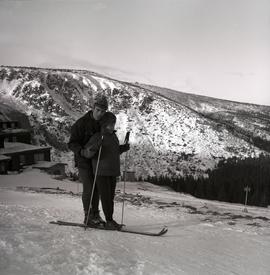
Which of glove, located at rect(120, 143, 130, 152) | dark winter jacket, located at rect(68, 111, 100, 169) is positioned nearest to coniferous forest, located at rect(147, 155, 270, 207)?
glove, located at rect(120, 143, 130, 152)

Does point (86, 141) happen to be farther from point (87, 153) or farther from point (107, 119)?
point (107, 119)

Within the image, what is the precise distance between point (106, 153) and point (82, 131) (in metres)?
0.48

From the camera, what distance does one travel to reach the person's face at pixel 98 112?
18.6ft

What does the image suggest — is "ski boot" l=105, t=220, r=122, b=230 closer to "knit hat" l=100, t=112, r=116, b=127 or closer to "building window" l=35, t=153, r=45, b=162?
"knit hat" l=100, t=112, r=116, b=127

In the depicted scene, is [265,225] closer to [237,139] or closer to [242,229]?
[242,229]

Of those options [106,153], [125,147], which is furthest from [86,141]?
[125,147]

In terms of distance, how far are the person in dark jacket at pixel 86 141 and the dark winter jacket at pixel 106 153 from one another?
0.12m

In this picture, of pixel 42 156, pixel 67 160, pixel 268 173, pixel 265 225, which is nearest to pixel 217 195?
pixel 268 173

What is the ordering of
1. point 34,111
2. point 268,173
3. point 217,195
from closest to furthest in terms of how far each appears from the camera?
point 217,195 → point 268,173 → point 34,111

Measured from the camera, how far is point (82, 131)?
19.1ft

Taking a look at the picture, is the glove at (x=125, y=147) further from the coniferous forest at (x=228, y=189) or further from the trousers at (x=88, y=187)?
the coniferous forest at (x=228, y=189)

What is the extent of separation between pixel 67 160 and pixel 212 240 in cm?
11927

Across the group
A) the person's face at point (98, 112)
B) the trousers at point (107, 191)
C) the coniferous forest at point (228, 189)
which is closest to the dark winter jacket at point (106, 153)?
the trousers at point (107, 191)

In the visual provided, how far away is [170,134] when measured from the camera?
190 m
